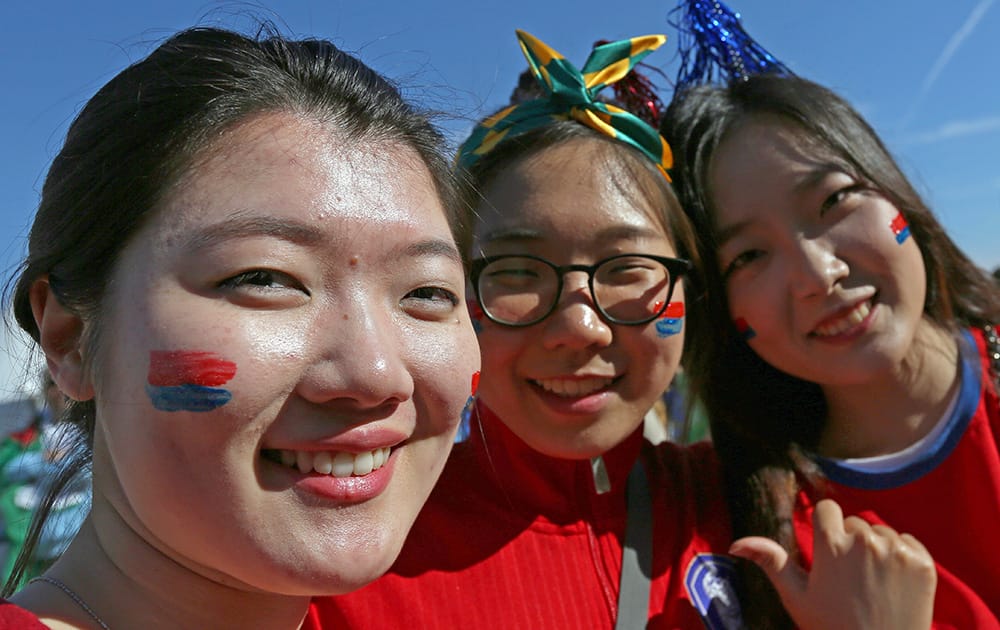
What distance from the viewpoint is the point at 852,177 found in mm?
2396

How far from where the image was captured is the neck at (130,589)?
1.38 m

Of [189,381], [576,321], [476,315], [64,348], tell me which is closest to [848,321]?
[576,321]

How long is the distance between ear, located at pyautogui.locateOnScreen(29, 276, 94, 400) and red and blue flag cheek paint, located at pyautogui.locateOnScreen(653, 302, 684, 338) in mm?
1422

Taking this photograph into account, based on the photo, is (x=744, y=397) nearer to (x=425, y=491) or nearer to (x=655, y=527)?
(x=655, y=527)

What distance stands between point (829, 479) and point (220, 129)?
2.07 m

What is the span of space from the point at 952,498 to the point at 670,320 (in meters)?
1.04

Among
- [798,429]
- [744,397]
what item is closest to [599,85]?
[744,397]

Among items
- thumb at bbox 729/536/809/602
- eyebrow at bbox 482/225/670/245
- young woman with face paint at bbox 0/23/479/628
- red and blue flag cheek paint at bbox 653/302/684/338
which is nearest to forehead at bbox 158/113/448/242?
young woman with face paint at bbox 0/23/479/628

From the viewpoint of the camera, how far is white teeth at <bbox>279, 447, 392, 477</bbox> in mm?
1303

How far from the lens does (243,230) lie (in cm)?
127

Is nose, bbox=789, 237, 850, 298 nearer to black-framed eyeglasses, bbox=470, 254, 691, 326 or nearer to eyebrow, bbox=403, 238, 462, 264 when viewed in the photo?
black-framed eyeglasses, bbox=470, 254, 691, 326

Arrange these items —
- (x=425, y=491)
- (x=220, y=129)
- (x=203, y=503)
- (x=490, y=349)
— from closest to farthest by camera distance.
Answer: (x=203, y=503)
(x=220, y=129)
(x=425, y=491)
(x=490, y=349)

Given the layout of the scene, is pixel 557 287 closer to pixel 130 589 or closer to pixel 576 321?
pixel 576 321

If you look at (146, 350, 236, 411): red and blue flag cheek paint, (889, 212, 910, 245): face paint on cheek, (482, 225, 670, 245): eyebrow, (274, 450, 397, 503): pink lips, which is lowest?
(274, 450, 397, 503): pink lips
